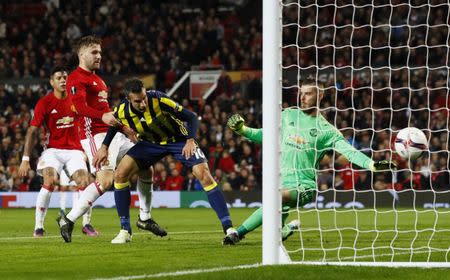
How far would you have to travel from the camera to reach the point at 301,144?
31.3 ft

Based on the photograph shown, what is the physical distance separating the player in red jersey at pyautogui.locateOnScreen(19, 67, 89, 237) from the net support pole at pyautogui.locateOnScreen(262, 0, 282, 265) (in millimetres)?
4807

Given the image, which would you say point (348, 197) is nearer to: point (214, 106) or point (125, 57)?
point (214, 106)

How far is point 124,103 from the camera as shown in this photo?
33.3ft

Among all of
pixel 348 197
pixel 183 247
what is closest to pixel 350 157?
pixel 183 247

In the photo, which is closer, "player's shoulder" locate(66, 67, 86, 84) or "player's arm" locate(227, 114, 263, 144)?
"player's arm" locate(227, 114, 263, 144)

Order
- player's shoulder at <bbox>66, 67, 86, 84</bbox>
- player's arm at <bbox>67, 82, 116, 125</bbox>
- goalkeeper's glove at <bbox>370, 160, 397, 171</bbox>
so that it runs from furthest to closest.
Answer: player's shoulder at <bbox>66, 67, 86, 84</bbox> < player's arm at <bbox>67, 82, 116, 125</bbox> < goalkeeper's glove at <bbox>370, 160, 397, 171</bbox>

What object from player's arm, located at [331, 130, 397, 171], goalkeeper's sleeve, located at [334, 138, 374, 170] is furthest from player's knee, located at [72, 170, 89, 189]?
goalkeeper's sleeve, located at [334, 138, 374, 170]

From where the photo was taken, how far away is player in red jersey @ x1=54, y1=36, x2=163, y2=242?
10.6 meters

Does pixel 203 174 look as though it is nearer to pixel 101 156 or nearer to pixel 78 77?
pixel 101 156

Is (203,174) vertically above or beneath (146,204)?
above

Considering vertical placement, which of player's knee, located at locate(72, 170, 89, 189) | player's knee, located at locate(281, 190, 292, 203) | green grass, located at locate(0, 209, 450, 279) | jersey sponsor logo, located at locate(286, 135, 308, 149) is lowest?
green grass, located at locate(0, 209, 450, 279)

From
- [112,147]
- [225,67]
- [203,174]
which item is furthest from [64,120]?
[225,67]

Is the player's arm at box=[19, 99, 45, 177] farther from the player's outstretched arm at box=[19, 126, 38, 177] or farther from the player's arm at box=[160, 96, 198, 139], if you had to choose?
the player's arm at box=[160, 96, 198, 139]

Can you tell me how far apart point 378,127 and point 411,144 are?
1177 centimetres
